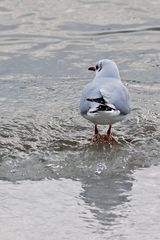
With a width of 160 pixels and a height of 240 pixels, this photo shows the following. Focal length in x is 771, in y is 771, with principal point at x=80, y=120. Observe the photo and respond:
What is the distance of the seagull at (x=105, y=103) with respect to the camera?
254 inches

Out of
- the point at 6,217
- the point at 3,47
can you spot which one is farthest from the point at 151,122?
the point at 3,47

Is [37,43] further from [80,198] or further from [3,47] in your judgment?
[80,198]

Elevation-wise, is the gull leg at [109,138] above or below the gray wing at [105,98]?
below

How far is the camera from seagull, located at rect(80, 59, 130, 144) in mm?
6441

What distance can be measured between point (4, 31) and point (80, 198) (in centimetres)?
587

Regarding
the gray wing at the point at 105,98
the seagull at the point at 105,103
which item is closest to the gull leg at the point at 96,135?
→ the seagull at the point at 105,103

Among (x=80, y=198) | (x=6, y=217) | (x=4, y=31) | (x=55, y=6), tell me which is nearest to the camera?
(x=6, y=217)

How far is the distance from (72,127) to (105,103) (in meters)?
0.98

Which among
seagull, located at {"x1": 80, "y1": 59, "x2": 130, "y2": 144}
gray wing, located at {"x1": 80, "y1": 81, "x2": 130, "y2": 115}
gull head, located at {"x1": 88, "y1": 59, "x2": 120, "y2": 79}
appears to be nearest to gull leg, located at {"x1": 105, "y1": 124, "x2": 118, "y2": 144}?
seagull, located at {"x1": 80, "y1": 59, "x2": 130, "y2": 144}

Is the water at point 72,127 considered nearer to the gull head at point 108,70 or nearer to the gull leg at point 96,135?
the gull leg at point 96,135

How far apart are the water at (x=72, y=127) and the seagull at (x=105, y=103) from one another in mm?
260

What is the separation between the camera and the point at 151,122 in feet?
24.3

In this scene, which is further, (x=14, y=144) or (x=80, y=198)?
(x=14, y=144)

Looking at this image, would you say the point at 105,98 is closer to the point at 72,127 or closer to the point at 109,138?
the point at 109,138
